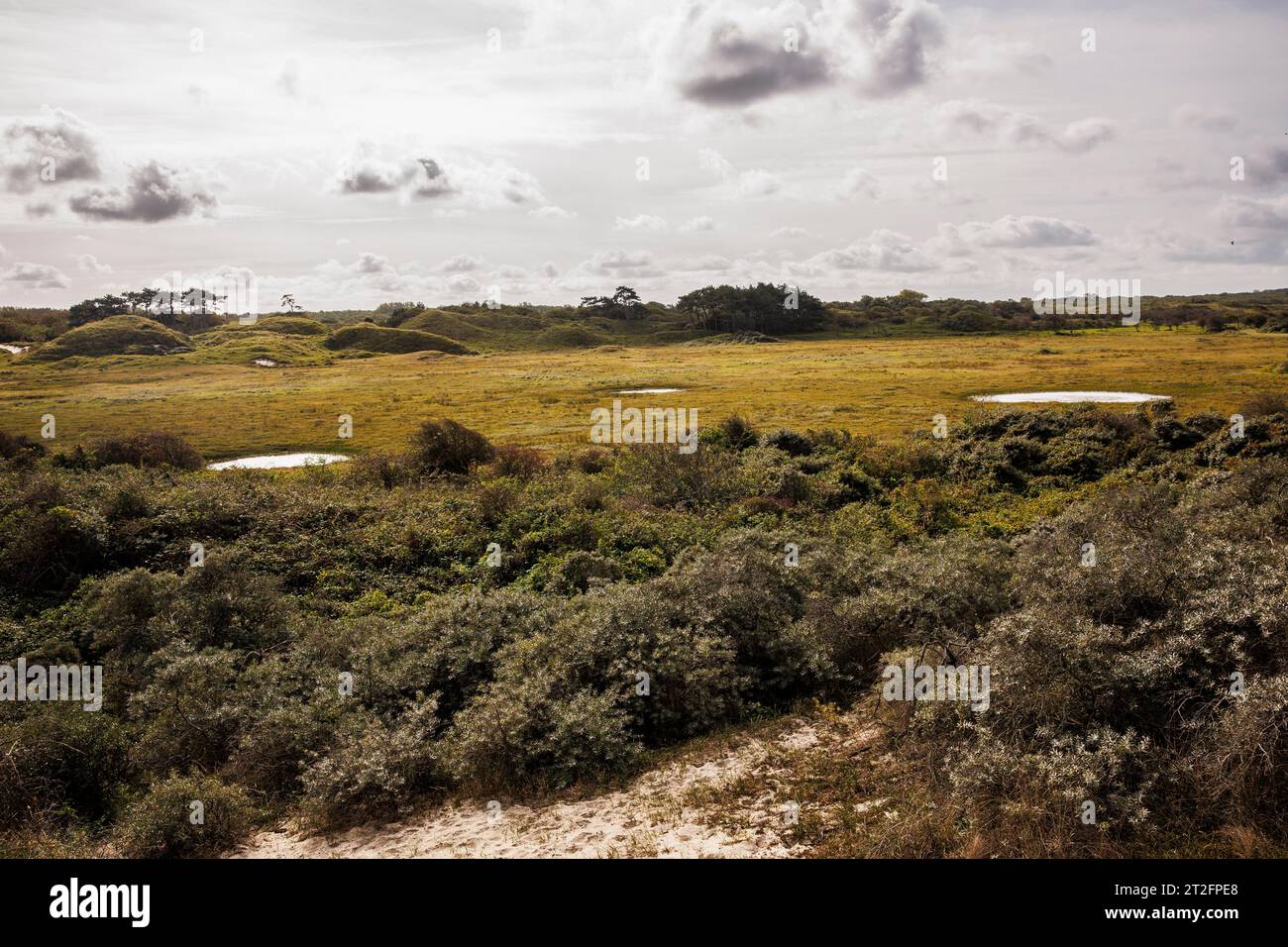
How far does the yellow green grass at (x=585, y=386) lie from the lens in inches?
1871

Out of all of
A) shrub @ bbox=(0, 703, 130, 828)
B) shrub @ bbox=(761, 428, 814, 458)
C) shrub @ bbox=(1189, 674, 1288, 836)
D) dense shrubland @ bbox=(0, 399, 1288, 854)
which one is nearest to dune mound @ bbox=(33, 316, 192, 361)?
dense shrubland @ bbox=(0, 399, 1288, 854)

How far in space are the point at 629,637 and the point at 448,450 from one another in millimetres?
22129

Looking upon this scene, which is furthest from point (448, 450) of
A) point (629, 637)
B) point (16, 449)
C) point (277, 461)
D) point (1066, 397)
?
point (1066, 397)

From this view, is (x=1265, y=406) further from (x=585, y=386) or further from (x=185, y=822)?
(x=585, y=386)

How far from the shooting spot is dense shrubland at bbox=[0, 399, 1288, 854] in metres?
8.52

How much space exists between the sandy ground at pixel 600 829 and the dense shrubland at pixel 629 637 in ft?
1.80

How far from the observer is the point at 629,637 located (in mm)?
13758

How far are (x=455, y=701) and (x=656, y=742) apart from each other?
4.23m

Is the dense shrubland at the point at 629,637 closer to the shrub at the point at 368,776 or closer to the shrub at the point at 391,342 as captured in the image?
the shrub at the point at 368,776

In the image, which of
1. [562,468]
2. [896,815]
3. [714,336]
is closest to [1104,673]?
[896,815]

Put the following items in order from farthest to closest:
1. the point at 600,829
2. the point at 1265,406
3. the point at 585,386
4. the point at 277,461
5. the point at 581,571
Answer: the point at 585,386
the point at 277,461
the point at 1265,406
the point at 581,571
the point at 600,829

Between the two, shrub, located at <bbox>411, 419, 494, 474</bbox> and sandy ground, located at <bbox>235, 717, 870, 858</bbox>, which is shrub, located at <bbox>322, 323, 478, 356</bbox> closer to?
shrub, located at <bbox>411, 419, 494, 474</bbox>

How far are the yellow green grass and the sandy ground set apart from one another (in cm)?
3171
